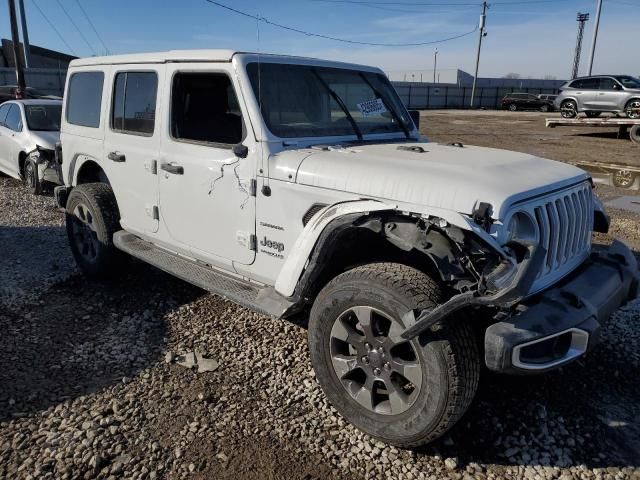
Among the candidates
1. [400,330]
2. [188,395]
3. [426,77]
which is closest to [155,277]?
[188,395]

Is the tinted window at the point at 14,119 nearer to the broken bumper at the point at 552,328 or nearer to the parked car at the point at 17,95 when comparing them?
the parked car at the point at 17,95

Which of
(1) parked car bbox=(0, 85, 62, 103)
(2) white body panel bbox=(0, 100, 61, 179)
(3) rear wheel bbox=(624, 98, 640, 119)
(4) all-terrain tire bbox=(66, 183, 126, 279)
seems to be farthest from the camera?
(3) rear wheel bbox=(624, 98, 640, 119)

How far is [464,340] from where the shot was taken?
2.62 meters

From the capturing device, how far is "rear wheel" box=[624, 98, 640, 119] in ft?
66.2

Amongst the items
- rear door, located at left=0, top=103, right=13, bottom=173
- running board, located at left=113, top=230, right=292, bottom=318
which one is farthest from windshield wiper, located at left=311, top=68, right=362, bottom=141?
rear door, located at left=0, top=103, right=13, bottom=173

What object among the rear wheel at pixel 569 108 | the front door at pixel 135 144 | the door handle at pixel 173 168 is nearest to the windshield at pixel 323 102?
the door handle at pixel 173 168

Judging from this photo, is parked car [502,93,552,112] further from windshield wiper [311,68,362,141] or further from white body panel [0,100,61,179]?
windshield wiper [311,68,362,141]

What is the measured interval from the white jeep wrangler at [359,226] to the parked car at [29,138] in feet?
17.3

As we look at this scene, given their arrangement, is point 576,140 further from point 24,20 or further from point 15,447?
point 24,20

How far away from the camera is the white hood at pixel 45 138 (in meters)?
9.30

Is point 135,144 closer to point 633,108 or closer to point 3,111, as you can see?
point 3,111

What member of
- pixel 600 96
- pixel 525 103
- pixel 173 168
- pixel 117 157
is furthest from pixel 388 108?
pixel 525 103

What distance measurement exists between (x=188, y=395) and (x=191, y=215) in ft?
4.25

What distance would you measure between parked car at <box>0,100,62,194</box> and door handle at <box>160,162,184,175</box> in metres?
5.72
